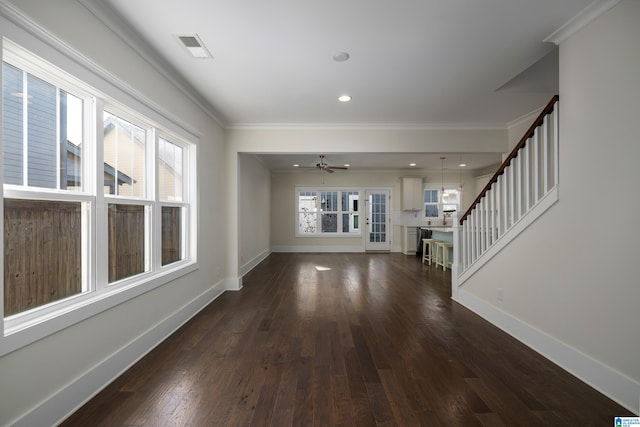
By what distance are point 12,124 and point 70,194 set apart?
461mm

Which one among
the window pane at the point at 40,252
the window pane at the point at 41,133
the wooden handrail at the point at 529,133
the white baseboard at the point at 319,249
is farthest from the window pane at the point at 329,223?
the window pane at the point at 41,133

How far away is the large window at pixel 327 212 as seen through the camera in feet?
29.7

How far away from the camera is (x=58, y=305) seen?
1.71 meters

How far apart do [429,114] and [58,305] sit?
440cm

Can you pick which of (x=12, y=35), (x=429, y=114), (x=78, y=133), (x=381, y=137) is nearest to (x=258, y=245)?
(x=381, y=137)

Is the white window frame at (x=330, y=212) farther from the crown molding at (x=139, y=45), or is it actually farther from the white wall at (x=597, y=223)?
the white wall at (x=597, y=223)

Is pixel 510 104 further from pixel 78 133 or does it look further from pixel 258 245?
pixel 258 245

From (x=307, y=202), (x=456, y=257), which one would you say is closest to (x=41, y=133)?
(x=456, y=257)

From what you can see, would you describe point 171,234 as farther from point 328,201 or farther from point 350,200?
point 350,200

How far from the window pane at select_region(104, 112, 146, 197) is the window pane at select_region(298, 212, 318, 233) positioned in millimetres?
6530

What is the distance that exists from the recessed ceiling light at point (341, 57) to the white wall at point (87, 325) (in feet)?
5.50

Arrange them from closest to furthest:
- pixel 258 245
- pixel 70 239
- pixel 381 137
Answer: pixel 70 239 → pixel 381 137 → pixel 258 245

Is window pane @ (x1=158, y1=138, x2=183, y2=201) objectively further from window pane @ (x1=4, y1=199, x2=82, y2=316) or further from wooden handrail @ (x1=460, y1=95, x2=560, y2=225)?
wooden handrail @ (x1=460, y1=95, x2=560, y2=225)

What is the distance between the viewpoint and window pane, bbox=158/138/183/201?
2.94 meters
